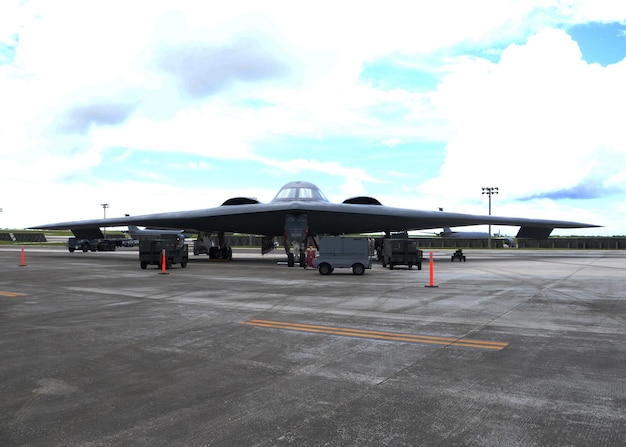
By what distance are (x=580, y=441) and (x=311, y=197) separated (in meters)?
25.5

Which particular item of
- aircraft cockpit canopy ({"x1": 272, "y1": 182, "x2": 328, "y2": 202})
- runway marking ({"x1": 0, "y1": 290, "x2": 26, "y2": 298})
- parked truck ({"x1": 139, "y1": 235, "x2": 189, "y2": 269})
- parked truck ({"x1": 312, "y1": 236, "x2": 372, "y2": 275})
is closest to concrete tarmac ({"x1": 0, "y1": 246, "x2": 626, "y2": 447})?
runway marking ({"x1": 0, "y1": 290, "x2": 26, "y2": 298})

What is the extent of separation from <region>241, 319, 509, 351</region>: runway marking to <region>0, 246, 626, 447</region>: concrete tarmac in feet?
0.13

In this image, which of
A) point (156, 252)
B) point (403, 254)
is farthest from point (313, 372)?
point (156, 252)

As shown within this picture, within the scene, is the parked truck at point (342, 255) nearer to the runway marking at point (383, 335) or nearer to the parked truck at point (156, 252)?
the parked truck at point (156, 252)

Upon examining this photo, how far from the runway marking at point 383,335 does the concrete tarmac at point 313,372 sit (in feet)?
0.13

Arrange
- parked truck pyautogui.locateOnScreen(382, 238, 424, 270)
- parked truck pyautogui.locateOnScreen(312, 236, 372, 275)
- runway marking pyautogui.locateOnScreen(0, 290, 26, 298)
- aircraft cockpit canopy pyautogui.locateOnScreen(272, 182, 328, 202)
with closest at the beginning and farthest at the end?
1. runway marking pyautogui.locateOnScreen(0, 290, 26, 298)
2. parked truck pyautogui.locateOnScreen(312, 236, 372, 275)
3. parked truck pyautogui.locateOnScreen(382, 238, 424, 270)
4. aircraft cockpit canopy pyautogui.locateOnScreen(272, 182, 328, 202)

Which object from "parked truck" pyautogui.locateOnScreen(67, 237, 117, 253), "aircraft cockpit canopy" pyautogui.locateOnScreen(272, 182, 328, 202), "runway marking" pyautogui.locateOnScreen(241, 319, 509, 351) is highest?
"aircraft cockpit canopy" pyautogui.locateOnScreen(272, 182, 328, 202)

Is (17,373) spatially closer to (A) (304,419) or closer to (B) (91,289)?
(A) (304,419)

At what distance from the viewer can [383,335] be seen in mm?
7707

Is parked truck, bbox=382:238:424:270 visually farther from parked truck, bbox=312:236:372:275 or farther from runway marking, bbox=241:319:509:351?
runway marking, bbox=241:319:509:351

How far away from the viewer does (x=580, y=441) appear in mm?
3664

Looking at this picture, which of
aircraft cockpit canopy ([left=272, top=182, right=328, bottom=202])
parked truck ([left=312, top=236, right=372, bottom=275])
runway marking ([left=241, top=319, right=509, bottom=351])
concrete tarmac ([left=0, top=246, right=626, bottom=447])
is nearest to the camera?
concrete tarmac ([left=0, top=246, right=626, bottom=447])

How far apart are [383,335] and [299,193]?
21745 millimetres

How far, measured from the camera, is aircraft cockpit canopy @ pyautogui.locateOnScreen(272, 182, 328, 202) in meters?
28.8
